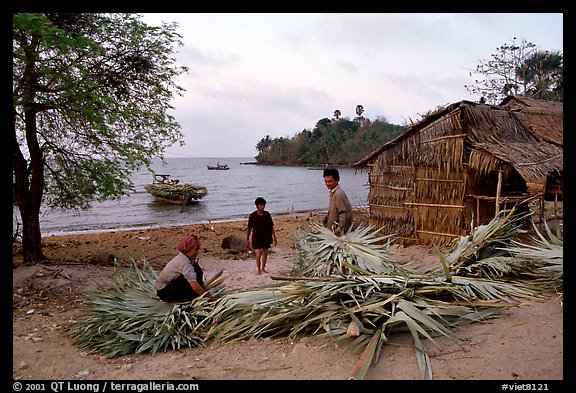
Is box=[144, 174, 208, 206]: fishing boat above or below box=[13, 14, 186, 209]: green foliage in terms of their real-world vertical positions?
below

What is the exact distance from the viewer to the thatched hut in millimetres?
9031

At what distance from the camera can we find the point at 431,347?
3.10 metres

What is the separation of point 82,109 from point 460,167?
8.09m

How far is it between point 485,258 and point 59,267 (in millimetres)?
6962

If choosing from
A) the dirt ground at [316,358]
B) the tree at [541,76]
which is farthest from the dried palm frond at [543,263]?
the tree at [541,76]

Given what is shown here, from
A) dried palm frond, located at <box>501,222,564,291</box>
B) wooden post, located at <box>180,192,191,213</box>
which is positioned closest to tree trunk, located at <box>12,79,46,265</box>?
dried palm frond, located at <box>501,222,564,291</box>

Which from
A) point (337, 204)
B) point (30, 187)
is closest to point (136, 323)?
point (337, 204)

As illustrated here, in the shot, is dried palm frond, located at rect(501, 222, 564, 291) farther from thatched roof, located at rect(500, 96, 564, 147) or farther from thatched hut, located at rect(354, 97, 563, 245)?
thatched roof, located at rect(500, 96, 564, 147)

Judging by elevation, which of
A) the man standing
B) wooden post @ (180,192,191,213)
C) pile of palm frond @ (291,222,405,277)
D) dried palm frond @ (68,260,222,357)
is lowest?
wooden post @ (180,192,191,213)

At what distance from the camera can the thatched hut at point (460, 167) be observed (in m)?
9.03

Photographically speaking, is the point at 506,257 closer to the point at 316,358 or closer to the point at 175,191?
the point at 316,358

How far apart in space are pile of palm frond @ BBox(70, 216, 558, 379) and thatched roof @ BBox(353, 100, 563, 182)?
4827mm
